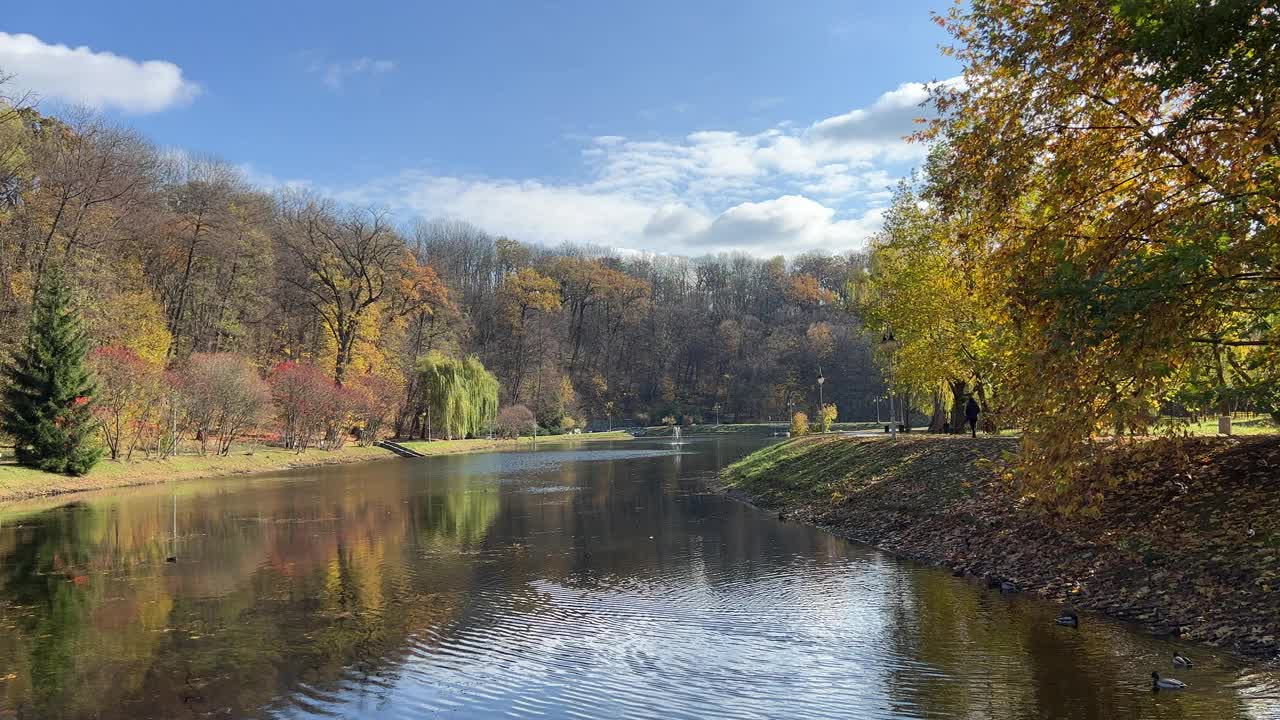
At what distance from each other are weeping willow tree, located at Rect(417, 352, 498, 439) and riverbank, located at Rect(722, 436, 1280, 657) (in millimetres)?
50706

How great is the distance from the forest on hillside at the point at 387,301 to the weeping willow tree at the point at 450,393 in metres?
0.51

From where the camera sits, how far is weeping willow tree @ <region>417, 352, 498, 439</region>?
6669cm

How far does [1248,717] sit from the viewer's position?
267 inches

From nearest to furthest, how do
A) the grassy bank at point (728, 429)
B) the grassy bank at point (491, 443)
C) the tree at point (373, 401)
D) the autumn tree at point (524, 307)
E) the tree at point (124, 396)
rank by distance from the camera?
the tree at point (124, 396), the tree at point (373, 401), the grassy bank at point (491, 443), the autumn tree at point (524, 307), the grassy bank at point (728, 429)

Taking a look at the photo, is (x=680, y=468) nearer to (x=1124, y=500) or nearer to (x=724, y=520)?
(x=724, y=520)

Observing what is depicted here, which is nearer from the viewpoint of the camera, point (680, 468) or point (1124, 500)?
point (1124, 500)

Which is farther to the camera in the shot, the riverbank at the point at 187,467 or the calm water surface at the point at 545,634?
the riverbank at the point at 187,467

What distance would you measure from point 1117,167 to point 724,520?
13575mm

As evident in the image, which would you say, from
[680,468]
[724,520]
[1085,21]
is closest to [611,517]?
[724,520]

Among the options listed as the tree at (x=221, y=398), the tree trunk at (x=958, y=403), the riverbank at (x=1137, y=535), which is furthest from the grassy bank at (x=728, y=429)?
the riverbank at (x=1137, y=535)

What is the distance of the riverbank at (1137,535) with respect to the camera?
9562mm

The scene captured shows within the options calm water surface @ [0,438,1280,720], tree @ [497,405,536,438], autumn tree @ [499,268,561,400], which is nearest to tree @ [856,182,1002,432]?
calm water surface @ [0,438,1280,720]

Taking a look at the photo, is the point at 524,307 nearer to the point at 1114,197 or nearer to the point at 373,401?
the point at 373,401

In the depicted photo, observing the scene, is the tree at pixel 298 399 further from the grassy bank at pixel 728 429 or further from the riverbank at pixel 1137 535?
the grassy bank at pixel 728 429
